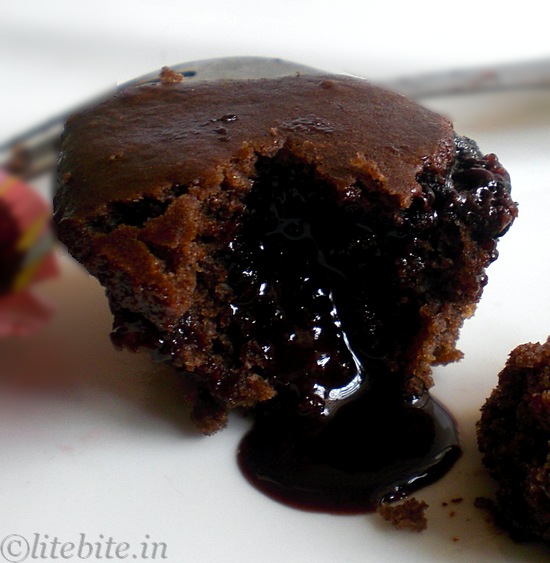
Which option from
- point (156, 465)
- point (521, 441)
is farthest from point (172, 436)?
point (521, 441)

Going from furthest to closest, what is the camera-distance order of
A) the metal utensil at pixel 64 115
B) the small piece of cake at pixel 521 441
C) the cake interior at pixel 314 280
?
1. the metal utensil at pixel 64 115
2. the cake interior at pixel 314 280
3. the small piece of cake at pixel 521 441

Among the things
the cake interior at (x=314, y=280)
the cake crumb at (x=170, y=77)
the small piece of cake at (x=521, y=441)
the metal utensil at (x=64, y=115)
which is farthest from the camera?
the metal utensil at (x=64, y=115)

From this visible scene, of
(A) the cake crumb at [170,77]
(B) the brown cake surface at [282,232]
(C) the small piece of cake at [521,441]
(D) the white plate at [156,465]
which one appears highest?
(A) the cake crumb at [170,77]

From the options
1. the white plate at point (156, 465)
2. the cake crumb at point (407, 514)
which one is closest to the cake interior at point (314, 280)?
the white plate at point (156, 465)

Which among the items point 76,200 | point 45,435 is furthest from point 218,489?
point 76,200

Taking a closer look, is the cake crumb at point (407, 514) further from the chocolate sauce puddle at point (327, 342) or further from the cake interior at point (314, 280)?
the cake interior at point (314, 280)

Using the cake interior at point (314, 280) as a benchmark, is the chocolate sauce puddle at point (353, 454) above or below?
below

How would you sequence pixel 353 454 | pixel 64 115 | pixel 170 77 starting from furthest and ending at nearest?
pixel 64 115, pixel 170 77, pixel 353 454

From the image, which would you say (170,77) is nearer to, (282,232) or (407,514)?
(282,232)
